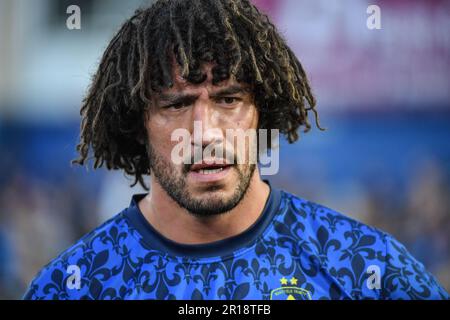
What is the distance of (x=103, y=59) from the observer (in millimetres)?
3781

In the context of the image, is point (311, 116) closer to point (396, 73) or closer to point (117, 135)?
point (396, 73)

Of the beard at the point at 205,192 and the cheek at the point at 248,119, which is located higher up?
the cheek at the point at 248,119

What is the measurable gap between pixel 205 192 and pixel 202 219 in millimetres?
180

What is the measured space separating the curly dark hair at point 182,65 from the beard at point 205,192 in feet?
1.27

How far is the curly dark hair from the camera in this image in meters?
3.34

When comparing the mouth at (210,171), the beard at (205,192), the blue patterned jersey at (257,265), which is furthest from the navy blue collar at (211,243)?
the mouth at (210,171)

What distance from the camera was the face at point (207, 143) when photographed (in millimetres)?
3215

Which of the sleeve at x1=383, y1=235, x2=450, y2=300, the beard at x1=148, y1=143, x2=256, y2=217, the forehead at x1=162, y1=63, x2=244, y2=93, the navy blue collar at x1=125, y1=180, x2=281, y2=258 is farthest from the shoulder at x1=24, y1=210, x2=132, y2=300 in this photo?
the sleeve at x1=383, y1=235, x2=450, y2=300

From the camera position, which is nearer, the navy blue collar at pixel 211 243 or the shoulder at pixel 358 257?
the shoulder at pixel 358 257

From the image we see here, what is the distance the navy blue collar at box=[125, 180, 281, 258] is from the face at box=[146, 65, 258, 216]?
0.17 m

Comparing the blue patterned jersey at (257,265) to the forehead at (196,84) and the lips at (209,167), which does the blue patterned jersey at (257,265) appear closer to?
the lips at (209,167)

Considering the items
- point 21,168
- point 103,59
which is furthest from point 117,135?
point 21,168

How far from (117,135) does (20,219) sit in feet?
9.63
